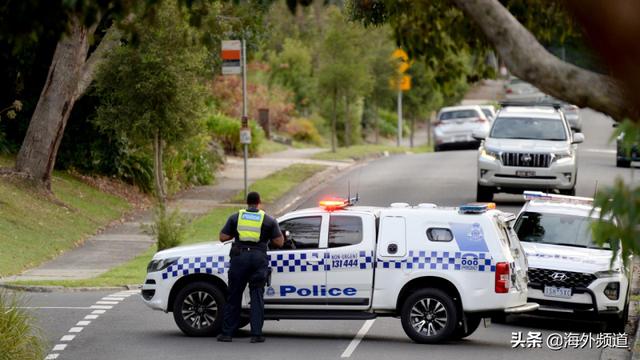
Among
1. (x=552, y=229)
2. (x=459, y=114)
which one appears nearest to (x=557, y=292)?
(x=552, y=229)

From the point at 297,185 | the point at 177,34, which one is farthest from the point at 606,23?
the point at 297,185

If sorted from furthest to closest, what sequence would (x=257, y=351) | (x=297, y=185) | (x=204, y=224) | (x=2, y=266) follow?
(x=297, y=185), (x=204, y=224), (x=2, y=266), (x=257, y=351)

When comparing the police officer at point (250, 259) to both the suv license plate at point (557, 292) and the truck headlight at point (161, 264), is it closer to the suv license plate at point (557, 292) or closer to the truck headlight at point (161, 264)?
the truck headlight at point (161, 264)

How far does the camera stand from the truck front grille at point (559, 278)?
1570 centimetres

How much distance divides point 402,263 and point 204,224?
1320 centimetres

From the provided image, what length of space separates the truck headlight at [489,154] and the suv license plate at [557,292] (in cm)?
1116

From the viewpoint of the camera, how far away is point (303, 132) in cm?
5438

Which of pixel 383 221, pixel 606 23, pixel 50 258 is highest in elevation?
pixel 606 23

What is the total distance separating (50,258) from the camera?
23.6 metres

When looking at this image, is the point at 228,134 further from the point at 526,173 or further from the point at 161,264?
the point at 161,264

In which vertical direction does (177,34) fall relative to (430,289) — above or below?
above

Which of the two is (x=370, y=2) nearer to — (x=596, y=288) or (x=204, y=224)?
(x=596, y=288)

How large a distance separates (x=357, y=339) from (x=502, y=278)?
79.6 inches

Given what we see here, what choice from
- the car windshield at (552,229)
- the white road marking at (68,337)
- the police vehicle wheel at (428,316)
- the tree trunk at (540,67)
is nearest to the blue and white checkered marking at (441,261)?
the police vehicle wheel at (428,316)
